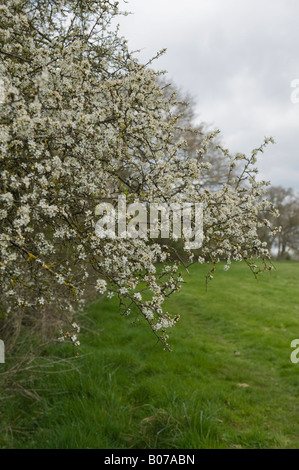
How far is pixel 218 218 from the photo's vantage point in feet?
12.0

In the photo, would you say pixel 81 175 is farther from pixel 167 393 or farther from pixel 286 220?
pixel 286 220

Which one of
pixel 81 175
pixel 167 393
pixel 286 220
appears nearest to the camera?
pixel 81 175

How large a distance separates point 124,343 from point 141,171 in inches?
229

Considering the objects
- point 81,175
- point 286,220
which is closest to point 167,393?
point 81,175

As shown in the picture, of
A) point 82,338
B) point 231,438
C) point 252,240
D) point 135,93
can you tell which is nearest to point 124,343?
point 82,338

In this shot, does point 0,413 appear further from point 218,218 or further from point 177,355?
point 218,218

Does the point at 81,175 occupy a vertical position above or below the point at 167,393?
above

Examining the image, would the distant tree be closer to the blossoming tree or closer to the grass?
the grass

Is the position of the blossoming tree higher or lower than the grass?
higher

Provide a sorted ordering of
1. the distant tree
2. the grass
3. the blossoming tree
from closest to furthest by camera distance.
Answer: the blossoming tree < the grass < the distant tree

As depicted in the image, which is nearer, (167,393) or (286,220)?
(167,393)

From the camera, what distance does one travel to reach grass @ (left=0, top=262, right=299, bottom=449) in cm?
514

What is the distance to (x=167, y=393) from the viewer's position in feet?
19.6

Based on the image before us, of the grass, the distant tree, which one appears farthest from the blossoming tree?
the distant tree
